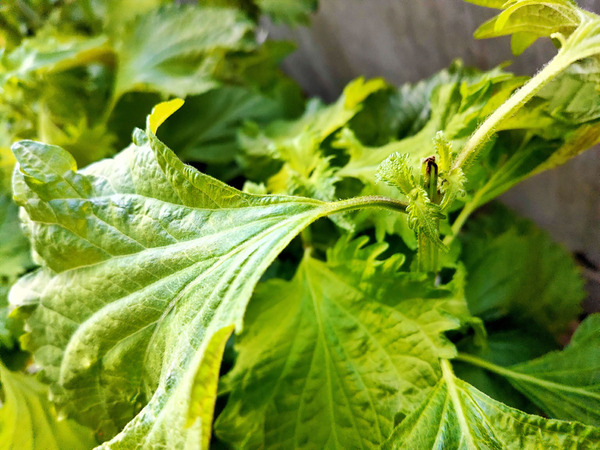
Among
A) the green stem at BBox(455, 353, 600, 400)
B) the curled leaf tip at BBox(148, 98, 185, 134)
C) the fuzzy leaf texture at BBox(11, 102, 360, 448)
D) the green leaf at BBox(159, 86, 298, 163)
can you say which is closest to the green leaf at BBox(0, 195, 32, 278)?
the fuzzy leaf texture at BBox(11, 102, 360, 448)

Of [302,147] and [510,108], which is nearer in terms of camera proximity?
[510,108]

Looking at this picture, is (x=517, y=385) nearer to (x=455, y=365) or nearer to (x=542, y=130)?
(x=455, y=365)

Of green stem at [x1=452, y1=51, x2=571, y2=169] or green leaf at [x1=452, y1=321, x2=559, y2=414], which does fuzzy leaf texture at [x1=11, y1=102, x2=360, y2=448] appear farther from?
green leaf at [x1=452, y1=321, x2=559, y2=414]

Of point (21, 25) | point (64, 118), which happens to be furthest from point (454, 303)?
point (21, 25)

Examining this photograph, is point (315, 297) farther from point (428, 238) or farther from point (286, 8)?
point (286, 8)

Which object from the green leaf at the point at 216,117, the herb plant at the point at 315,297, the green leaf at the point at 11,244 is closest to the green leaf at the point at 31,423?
the herb plant at the point at 315,297

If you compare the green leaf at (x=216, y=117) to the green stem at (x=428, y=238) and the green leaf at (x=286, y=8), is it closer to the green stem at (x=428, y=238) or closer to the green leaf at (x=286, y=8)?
the green leaf at (x=286, y=8)

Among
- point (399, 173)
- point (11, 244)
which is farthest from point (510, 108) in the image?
point (11, 244)
